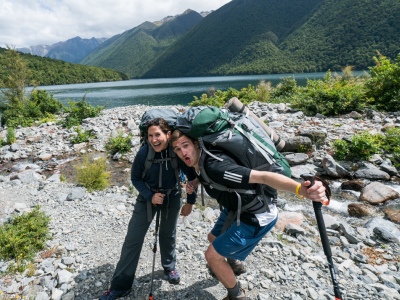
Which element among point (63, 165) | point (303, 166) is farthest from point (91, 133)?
point (303, 166)

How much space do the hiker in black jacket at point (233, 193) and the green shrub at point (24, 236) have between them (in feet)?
10.5

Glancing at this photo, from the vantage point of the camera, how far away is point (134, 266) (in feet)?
10.6

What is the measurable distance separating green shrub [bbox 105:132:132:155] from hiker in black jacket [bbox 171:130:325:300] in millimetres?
9213

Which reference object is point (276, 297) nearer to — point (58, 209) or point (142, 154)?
point (142, 154)

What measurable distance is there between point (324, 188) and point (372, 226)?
4.04m

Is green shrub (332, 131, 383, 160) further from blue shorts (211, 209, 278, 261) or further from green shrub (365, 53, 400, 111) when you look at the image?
blue shorts (211, 209, 278, 261)

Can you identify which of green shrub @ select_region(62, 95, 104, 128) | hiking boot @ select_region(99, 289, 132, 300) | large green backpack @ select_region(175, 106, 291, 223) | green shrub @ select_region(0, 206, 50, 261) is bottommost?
hiking boot @ select_region(99, 289, 132, 300)

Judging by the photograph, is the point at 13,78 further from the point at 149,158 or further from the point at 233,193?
the point at 233,193

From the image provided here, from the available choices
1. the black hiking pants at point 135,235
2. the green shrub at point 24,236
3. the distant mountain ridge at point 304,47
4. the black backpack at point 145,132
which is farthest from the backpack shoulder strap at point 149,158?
the distant mountain ridge at point 304,47

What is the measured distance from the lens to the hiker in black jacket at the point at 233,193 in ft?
6.70

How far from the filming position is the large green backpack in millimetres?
2246

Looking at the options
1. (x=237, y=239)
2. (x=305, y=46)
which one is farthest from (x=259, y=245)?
(x=305, y=46)

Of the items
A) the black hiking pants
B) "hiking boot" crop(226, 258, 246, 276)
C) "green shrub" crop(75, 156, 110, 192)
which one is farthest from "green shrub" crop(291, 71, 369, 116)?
the black hiking pants

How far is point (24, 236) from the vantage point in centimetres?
447
